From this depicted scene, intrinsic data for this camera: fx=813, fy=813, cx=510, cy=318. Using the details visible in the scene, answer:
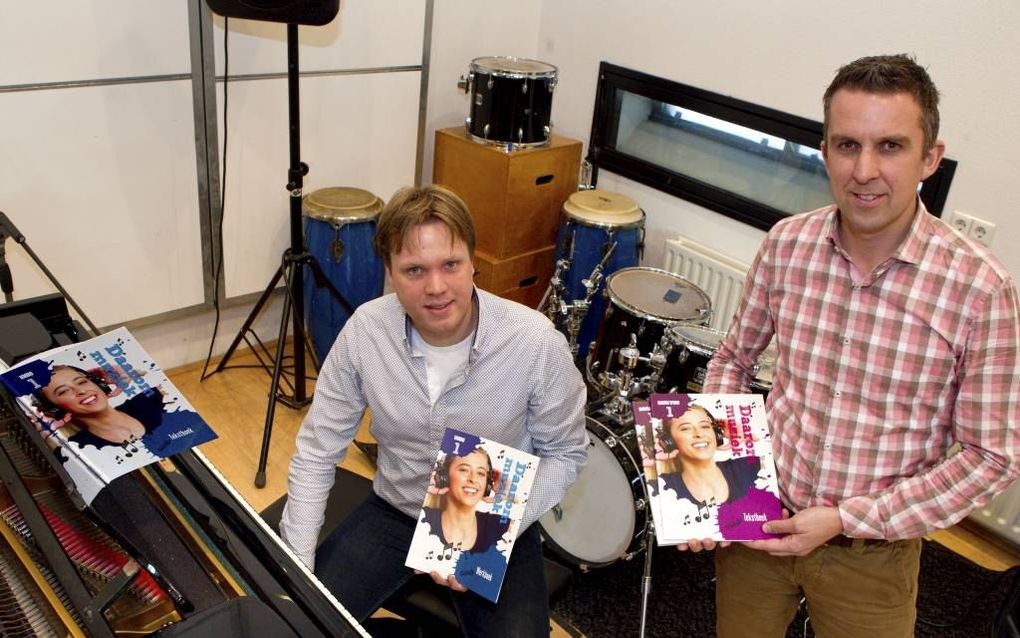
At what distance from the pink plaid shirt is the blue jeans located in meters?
0.56

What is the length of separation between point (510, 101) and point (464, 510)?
2308 mm

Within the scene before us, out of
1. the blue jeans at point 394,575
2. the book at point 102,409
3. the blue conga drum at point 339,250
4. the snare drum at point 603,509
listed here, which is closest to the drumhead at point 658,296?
the snare drum at point 603,509

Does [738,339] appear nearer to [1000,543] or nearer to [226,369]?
[1000,543]

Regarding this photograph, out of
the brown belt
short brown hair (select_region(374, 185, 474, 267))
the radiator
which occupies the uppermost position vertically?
short brown hair (select_region(374, 185, 474, 267))

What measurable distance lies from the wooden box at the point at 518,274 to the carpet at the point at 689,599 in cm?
146

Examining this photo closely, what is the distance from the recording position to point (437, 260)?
5.40ft

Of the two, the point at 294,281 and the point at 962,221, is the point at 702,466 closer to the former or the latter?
the point at 962,221

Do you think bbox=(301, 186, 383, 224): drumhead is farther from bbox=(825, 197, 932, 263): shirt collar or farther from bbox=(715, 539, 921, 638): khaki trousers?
bbox=(825, 197, 932, 263): shirt collar

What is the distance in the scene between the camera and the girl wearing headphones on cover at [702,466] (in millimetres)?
1578

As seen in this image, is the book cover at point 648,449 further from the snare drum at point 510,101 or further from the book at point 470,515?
the snare drum at point 510,101

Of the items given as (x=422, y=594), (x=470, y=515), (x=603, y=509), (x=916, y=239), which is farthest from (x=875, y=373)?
(x=603, y=509)

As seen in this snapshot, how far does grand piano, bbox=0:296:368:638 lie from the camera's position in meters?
0.97

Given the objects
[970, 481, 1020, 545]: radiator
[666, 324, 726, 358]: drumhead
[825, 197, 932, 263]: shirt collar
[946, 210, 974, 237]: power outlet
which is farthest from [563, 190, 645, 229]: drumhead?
[825, 197, 932, 263]: shirt collar

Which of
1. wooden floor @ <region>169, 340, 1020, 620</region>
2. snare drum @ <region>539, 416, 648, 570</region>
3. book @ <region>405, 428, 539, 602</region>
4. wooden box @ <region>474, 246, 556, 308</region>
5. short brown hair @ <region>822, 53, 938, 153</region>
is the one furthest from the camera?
wooden box @ <region>474, 246, 556, 308</region>
